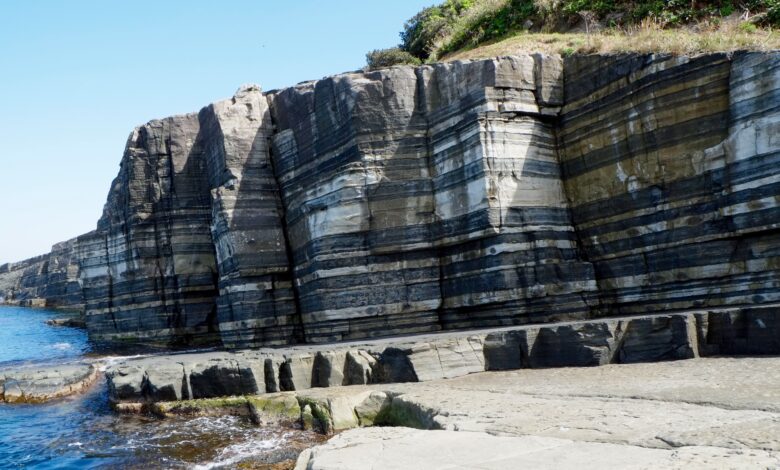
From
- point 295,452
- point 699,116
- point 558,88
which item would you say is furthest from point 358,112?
point 295,452

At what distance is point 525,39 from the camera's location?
58.6 ft

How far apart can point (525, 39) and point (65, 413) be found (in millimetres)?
15130

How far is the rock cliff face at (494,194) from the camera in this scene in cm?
1150

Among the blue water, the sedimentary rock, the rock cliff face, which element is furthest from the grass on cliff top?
the blue water

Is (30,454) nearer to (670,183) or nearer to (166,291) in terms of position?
(166,291)

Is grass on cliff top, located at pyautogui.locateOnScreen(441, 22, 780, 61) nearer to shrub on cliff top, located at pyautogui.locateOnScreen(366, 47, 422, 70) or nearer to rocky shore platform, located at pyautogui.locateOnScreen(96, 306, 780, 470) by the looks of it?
rocky shore platform, located at pyautogui.locateOnScreen(96, 306, 780, 470)

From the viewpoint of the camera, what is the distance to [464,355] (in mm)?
11195

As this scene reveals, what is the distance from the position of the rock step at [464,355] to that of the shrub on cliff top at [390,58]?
59.4ft

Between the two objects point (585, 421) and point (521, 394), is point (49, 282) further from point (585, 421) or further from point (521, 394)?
point (585, 421)

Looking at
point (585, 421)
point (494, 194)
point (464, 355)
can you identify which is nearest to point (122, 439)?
point (464, 355)

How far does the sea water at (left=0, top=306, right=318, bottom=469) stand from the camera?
9711 mm

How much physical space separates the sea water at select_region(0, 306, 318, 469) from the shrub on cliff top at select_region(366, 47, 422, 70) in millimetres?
18853

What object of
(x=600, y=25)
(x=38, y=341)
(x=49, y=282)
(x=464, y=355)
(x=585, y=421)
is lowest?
(x=585, y=421)

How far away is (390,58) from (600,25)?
39.8ft
